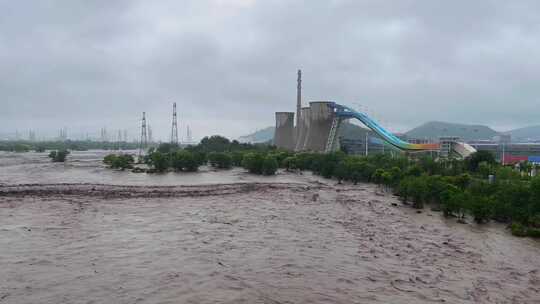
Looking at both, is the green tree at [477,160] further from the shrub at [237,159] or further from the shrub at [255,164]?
the shrub at [237,159]

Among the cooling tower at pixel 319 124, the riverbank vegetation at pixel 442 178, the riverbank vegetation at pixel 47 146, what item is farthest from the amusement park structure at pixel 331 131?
the riverbank vegetation at pixel 47 146

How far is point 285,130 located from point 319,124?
29.1 ft

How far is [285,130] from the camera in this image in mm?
52062

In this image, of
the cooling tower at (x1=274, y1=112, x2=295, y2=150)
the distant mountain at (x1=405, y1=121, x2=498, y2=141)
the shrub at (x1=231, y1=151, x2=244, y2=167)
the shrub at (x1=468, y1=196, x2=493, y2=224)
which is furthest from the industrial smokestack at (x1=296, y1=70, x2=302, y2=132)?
the distant mountain at (x1=405, y1=121, x2=498, y2=141)

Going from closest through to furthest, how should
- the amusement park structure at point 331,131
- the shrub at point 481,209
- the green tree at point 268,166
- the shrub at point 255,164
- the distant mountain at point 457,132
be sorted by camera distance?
the shrub at point 481,209
the green tree at point 268,166
the shrub at point 255,164
the amusement park structure at point 331,131
the distant mountain at point 457,132

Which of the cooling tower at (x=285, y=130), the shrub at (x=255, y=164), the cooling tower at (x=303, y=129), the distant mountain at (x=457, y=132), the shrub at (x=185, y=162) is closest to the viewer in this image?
the shrub at (x=255, y=164)

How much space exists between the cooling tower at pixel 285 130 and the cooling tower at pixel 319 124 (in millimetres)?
6770

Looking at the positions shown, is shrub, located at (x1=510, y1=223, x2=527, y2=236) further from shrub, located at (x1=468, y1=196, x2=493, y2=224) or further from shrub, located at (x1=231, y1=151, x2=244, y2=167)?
shrub, located at (x1=231, y1=151, x2=244, y2=167)

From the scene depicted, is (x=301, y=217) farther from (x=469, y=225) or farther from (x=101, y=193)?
(x=101, y=193)

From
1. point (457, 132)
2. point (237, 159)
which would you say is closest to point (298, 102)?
point (237, 159)

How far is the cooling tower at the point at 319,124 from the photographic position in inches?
1704

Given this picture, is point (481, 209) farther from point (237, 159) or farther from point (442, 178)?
point (237, 159)

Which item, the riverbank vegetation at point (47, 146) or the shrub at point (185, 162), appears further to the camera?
the riverbank vegetation at point (47, 146)

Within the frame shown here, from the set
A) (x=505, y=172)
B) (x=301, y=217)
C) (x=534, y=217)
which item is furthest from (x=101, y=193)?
(x=505, y=172)
